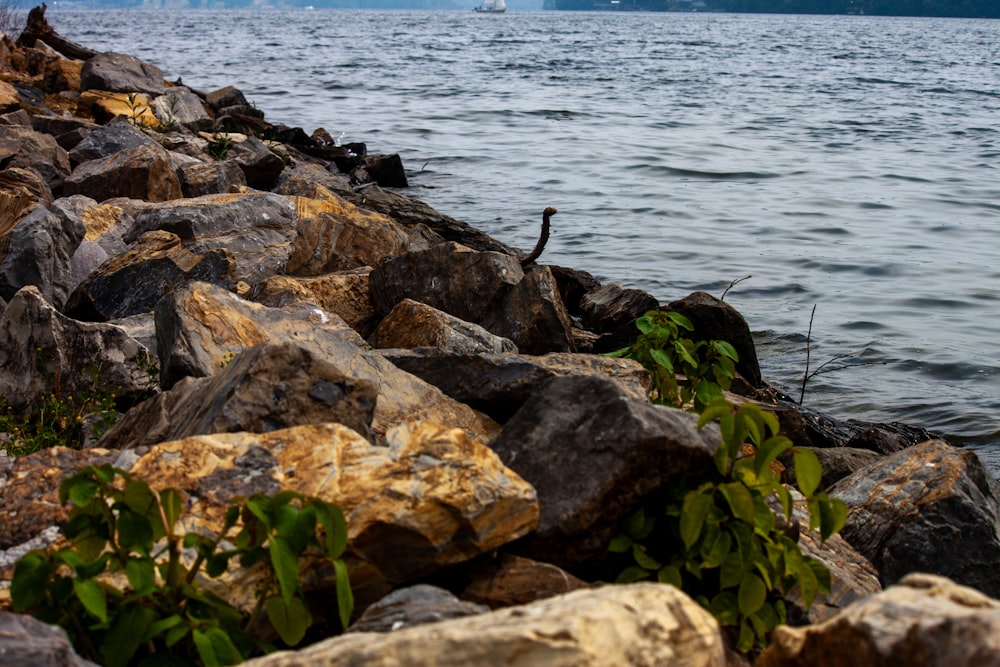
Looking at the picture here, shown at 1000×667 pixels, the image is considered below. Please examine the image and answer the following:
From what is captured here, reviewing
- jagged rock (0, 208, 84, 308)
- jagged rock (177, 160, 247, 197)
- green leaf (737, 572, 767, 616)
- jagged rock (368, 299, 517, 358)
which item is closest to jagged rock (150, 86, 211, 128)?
jagged rock (177, 160, 247, 197)

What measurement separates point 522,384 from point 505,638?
2.39 m

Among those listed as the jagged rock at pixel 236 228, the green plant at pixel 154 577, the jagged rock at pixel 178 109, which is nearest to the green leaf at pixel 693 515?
the green plant at pixel 154 577

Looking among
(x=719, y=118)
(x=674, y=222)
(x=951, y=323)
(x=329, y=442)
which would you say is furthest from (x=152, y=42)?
(x=329, y=442)

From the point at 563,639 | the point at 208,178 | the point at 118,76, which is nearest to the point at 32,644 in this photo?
the point at 563,639

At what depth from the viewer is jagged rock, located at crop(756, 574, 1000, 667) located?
1612mm

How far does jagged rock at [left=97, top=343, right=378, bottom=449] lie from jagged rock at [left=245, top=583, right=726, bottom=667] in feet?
4.07

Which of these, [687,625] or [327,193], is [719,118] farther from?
[687,625]

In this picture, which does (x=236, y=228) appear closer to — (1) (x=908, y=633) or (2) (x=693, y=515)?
(2) (x=693, y=515)

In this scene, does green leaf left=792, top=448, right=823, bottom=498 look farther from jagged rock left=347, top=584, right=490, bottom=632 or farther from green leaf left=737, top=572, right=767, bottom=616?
jagged rock left=347, top=584, right=490, bottom=632

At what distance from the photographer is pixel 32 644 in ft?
6.02

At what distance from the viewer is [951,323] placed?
8781 millimetres

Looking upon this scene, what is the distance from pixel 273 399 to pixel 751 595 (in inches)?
59.8

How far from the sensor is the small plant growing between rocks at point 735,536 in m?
2.68

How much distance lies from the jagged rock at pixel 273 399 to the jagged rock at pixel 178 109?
1033 centimetres
